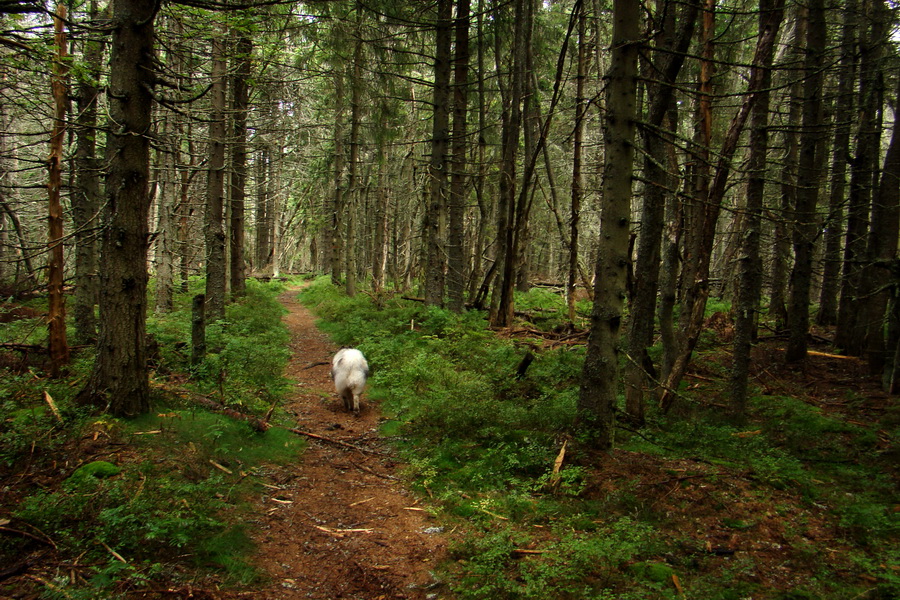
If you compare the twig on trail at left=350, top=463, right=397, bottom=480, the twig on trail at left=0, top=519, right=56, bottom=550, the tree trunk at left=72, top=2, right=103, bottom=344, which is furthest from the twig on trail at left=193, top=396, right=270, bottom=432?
the tree trunk at left=72, top=2, right=103, bottom=344

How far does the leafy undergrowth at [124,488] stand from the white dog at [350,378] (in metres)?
1.55

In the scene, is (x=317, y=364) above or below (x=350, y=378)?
below

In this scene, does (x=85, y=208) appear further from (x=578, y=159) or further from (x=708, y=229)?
(x=708, y=229)

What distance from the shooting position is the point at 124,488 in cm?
420

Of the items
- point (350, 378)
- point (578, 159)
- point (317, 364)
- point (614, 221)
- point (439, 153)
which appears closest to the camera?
point (614, 221)

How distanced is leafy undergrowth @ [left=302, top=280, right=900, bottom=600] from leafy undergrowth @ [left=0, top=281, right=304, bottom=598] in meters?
2.03

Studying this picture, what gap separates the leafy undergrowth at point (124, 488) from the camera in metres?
3.42

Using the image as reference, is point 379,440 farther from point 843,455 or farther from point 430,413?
point 843,455

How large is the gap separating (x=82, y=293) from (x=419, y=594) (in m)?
9.06

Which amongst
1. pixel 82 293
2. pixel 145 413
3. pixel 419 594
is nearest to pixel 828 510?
pixel 419 594

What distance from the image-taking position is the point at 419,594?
3.96m

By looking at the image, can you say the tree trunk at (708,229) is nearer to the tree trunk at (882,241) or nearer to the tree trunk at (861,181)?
the tree trunk at (882,241)

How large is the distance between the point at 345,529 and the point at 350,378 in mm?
3691

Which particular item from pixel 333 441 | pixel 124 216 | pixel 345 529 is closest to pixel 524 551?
pixel 345 529
